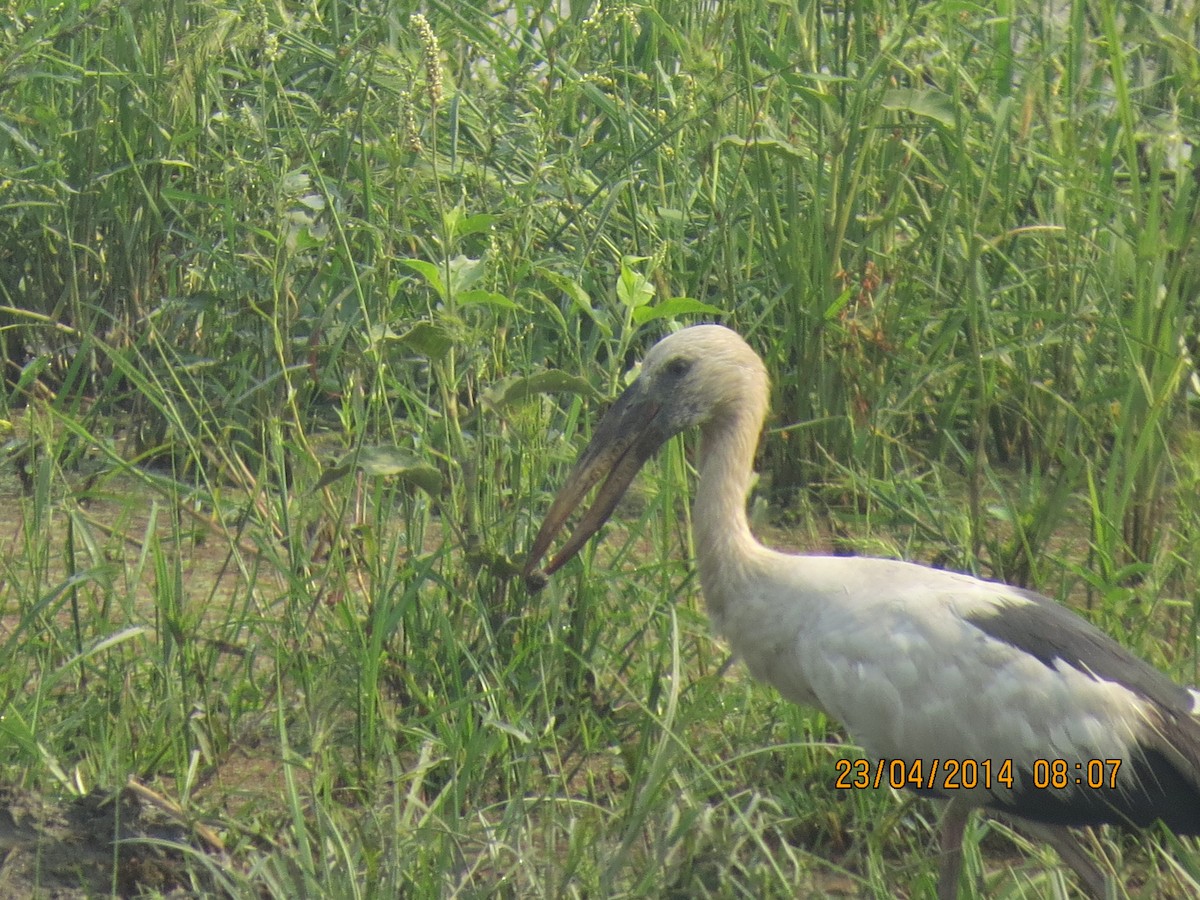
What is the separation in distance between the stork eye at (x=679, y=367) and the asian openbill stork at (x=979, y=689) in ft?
1.41

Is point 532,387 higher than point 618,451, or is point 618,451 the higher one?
point 532,387

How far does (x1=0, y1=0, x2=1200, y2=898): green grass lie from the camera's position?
3299mm

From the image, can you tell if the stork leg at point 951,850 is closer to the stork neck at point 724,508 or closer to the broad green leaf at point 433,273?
the stork neck at point 724,508

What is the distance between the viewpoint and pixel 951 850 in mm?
3088

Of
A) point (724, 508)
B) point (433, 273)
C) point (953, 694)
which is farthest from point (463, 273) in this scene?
point (953, 694)

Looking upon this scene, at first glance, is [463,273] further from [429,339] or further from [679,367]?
[679,367]

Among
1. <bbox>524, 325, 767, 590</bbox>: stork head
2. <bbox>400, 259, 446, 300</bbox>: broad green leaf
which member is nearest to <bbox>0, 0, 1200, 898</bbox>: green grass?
<bbox>400, 259, 446, 300</bbox>: broad green leaf

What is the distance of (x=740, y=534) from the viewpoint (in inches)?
135

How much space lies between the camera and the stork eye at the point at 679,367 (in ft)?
11.6

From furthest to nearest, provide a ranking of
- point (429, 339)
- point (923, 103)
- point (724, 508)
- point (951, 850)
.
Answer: point (923, 103) → point (724, 508) → point (429, 339) → point (951, 850)
